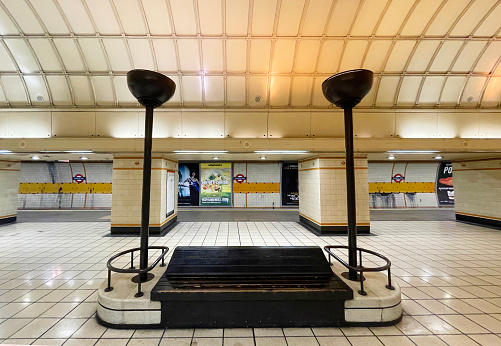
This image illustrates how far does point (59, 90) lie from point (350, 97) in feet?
27.3

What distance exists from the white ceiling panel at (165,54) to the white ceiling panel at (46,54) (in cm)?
297

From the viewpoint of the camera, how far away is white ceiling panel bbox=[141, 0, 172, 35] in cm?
513

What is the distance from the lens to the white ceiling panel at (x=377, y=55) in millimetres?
5914

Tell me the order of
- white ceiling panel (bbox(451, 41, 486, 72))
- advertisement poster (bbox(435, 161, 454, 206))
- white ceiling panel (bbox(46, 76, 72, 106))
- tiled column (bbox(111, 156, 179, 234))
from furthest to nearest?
1. advertisement poster (bbox(435, 161, 454, 206))
2. tiled column (bbox(111, 156, 179, 234))
3. white ceiling panel (bbox(46, 76, 72, 106))
4. white ceiling panel (bbox(451, 41, 486, 72))

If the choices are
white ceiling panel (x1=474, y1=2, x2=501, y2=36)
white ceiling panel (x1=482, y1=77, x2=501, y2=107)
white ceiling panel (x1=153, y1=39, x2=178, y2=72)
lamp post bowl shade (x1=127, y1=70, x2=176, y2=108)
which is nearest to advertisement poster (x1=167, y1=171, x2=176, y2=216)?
white ceiling panel (x1=153, y1=39, x2=178, y2=72)

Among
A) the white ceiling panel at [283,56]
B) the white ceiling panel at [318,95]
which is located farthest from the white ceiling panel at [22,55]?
the white ceiling panel at [318,95]

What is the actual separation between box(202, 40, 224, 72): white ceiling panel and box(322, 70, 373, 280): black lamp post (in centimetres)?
412

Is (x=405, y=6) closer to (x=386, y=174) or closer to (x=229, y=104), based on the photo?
(x=229, y=104)

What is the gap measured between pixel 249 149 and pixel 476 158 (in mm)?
9745

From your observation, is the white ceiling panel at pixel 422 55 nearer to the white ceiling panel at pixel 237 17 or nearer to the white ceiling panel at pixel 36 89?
the white ceiling panel at pixel 237 17

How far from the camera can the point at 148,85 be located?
2.83 meters

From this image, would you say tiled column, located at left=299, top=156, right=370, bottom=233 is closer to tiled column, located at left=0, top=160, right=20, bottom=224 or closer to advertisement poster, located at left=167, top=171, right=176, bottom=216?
advertisement poster, located at left=167, top=171, right=176, bottom=216

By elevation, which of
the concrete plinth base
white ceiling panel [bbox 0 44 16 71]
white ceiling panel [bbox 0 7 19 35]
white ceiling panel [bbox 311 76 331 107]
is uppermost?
→ white ceiling panel [bbox 0 7 19 35]

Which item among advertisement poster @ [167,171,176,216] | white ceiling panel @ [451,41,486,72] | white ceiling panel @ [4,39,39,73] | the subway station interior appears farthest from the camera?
advertisement poster @ [167,171,176,216]
